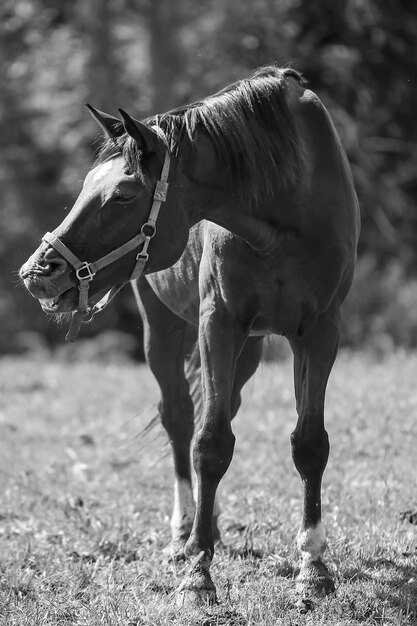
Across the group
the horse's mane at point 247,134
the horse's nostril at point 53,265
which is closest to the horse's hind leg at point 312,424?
the horse's mane at point 247,134

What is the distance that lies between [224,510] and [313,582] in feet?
5.32

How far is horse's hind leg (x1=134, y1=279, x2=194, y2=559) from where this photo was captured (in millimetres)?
5574

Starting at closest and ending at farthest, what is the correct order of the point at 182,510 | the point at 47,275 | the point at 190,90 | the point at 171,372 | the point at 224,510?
the point at 47,275 < the point at 182,510 < the point at 171,372 < the point at 224,510 < the point at 190,90

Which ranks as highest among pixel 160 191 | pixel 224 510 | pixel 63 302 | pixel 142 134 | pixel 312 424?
pixel 142 134

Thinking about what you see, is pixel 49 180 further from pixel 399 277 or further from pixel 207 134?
pixel 207 134

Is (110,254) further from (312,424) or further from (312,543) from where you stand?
(312,543)

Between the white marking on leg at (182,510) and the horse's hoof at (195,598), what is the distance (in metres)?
1.05

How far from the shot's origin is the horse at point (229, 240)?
3.93m

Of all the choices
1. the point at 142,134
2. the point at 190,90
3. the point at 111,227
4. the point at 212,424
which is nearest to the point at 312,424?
the point at 212,424

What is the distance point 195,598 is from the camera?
403 centimetres

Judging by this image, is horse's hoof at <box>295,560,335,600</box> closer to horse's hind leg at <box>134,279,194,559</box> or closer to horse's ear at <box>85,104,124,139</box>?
horse's hind leg at <box>134,279,194,559</box>

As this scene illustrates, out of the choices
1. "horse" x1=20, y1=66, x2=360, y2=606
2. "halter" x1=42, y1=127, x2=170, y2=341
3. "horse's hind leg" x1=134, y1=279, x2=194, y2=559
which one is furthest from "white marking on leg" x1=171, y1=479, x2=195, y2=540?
"halter" x1=42, y1=127, x2=170, y2=341

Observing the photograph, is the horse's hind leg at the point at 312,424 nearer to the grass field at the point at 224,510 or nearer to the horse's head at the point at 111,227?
the grass field at the point at 224,510

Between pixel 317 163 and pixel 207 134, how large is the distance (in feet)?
1.89
